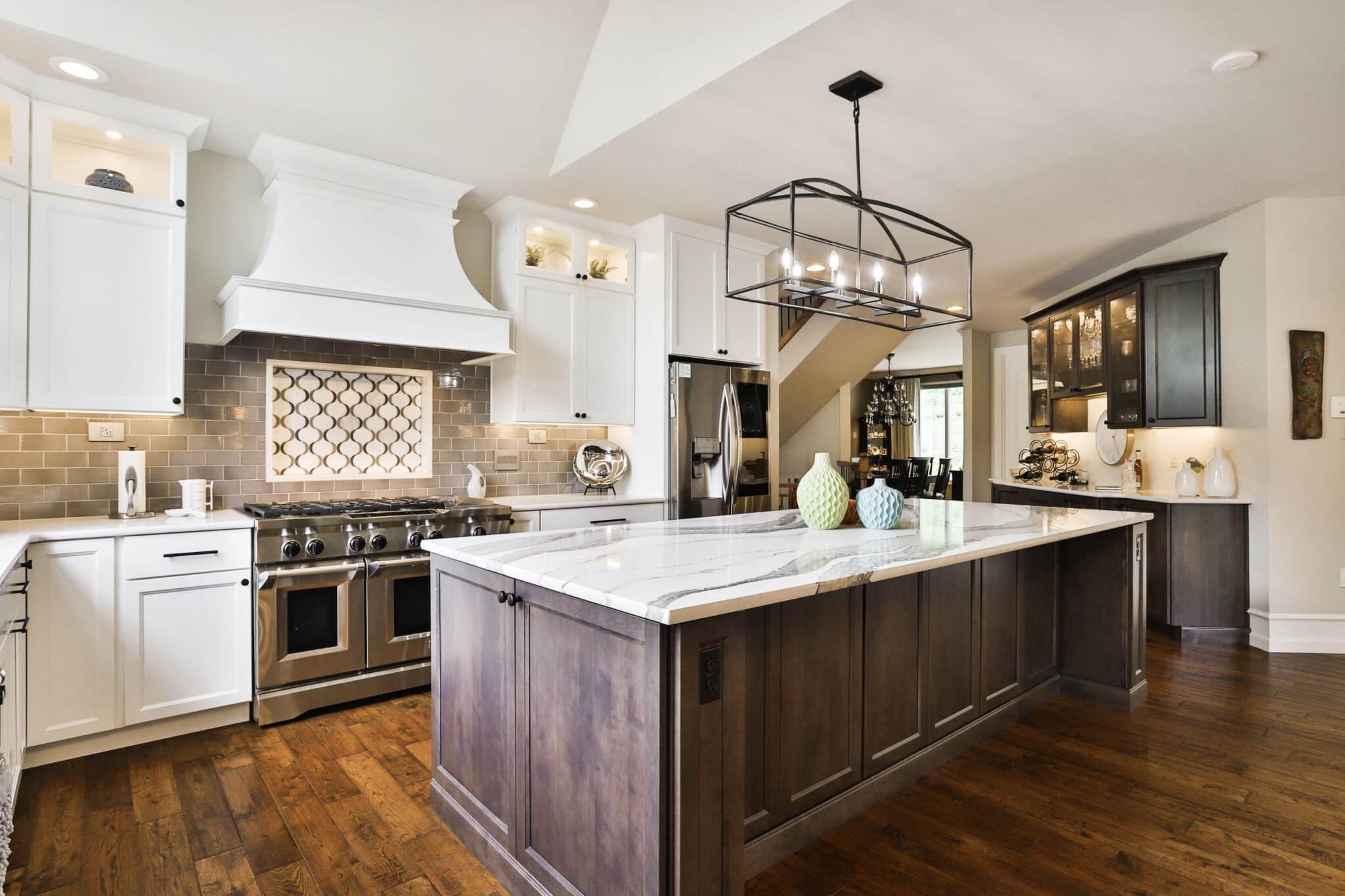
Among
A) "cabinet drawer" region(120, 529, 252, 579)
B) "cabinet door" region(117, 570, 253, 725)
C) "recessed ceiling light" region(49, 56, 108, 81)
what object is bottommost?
"cabinet door" region(117, 570, 253, 725)

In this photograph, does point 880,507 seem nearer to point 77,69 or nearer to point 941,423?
point 77,69

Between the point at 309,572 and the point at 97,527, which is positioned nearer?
the point at 97,527

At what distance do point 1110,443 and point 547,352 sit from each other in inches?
191

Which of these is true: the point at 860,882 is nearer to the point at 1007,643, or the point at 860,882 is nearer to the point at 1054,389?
the point at 1007,643

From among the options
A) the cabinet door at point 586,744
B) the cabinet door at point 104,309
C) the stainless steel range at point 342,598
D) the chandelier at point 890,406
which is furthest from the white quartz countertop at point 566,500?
the chandelier at point 890,406

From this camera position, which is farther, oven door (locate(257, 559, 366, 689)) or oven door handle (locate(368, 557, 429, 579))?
oven door handle (locate(368, 557, 429, 579))

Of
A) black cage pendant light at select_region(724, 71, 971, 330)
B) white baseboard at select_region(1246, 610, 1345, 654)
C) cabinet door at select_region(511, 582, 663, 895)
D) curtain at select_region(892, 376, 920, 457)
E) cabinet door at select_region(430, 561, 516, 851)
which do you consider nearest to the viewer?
cabinet door at select_region(511, 582, 663, 895)

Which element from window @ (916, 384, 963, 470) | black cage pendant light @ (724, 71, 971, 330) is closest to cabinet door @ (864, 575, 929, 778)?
black cage pendant light @ (724, 71, 971, 330)

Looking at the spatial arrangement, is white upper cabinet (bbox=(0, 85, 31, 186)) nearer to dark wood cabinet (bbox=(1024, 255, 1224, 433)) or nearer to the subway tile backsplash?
the subway tile backsplash

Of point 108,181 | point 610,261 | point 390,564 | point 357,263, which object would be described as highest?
point 610,261

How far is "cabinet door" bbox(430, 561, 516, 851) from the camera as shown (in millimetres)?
1956

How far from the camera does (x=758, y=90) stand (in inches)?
111

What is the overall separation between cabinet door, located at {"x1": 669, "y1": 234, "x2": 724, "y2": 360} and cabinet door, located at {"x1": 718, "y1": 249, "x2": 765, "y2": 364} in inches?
2.8

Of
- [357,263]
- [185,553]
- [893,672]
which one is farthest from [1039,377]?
[185,553]
